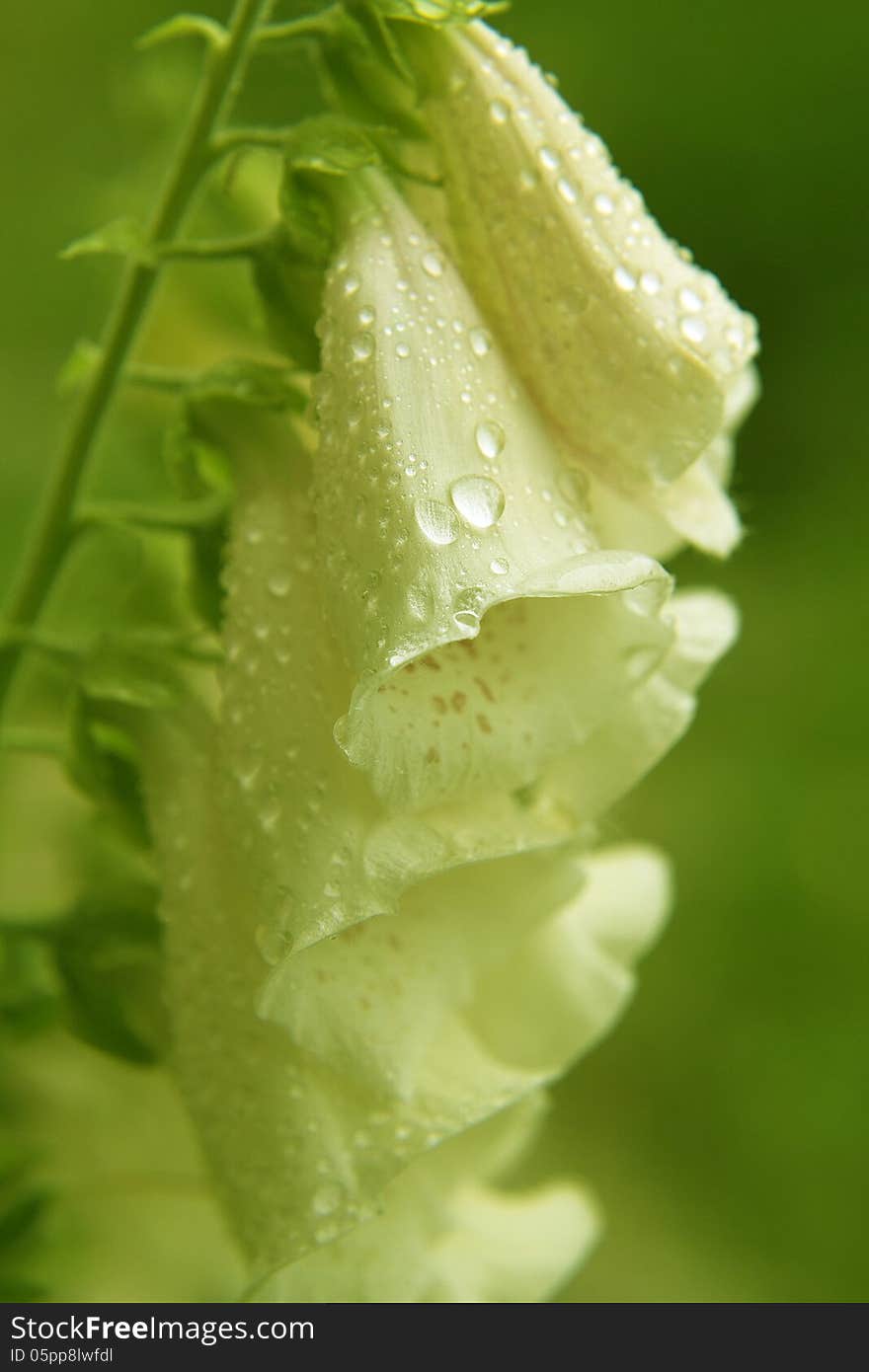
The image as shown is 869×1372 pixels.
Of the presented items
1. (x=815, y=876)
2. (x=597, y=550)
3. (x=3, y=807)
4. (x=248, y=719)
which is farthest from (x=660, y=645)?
(x=815, y=876)

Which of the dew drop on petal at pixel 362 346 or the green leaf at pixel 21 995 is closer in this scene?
the dew drop on petal at pixel 362 346


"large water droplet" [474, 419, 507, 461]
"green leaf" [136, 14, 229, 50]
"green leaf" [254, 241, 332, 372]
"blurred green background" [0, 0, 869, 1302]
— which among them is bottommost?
"blurred green background" [0, 0, 869, 1302]

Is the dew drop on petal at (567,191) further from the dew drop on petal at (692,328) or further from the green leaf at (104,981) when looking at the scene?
the green leaf at (104,981)

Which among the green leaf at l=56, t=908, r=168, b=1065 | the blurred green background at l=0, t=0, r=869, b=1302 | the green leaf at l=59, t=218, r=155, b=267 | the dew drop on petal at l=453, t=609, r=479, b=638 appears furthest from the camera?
the blurred green background at l=0, t=0, r=869, b=1302

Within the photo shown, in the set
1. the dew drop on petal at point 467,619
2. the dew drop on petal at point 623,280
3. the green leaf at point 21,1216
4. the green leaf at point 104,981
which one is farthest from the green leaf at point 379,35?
the green leaf at point 21,1216

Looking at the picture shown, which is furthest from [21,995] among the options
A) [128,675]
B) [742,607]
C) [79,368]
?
[742,607]

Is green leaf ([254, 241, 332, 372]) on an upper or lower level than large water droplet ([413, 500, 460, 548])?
upper

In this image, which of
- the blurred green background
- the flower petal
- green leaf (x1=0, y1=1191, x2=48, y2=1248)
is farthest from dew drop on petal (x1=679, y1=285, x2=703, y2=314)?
the blurred green background

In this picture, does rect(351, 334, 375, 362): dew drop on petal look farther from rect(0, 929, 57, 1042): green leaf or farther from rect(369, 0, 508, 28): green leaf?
rect(0, 929, 57, 1042): green leaf
